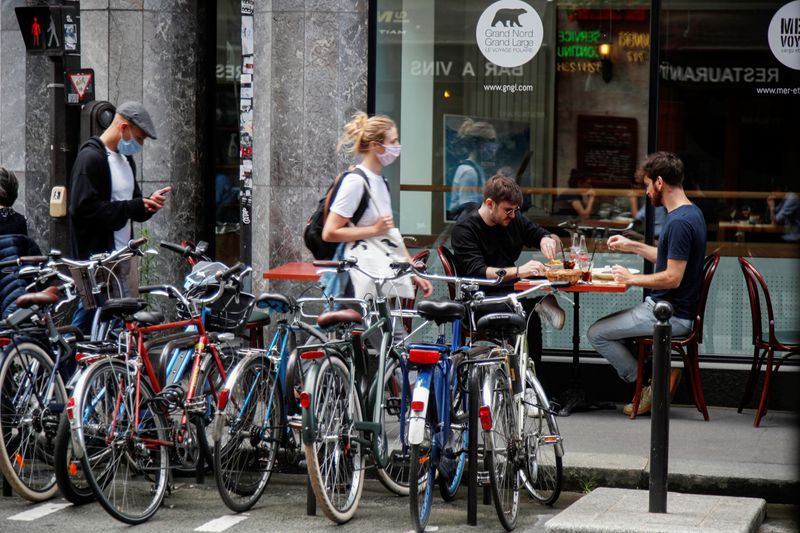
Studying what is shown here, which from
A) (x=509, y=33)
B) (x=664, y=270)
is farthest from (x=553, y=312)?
(x=509, y=33)

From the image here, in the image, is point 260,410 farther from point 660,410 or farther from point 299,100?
point 299,100

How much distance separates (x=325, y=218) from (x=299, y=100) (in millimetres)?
2697

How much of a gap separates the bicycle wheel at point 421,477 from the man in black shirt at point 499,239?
186 cm

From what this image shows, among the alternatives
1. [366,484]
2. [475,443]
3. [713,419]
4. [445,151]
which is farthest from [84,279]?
[713,419]

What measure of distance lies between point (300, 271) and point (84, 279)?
1836mm

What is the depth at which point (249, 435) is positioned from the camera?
707cm

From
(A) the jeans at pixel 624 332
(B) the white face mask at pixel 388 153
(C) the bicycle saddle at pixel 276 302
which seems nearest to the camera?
(C) the bicycle saddle at pixel 276 302

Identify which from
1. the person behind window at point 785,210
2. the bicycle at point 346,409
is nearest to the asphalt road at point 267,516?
the bicycle at point 346,409

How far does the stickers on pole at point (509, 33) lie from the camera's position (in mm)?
9953

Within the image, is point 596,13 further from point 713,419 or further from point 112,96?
point 112,96

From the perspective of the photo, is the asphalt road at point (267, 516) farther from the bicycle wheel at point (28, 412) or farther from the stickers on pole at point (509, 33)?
the stickers on pole at point (509, 33)

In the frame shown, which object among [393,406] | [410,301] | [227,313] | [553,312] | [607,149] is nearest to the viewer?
[393,406]

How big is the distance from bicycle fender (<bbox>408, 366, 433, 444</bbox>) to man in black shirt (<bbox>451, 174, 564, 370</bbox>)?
1.73m

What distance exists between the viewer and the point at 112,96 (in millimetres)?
10672
